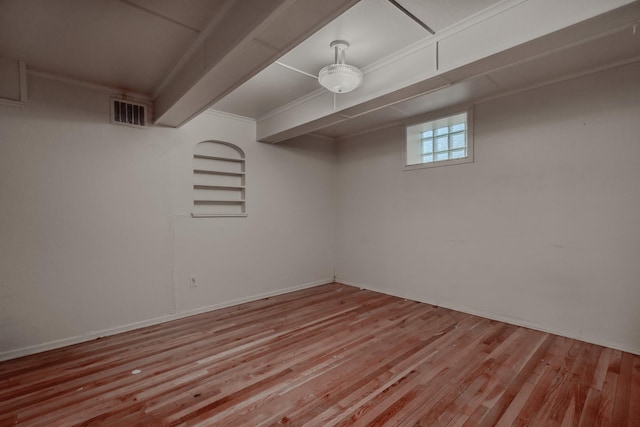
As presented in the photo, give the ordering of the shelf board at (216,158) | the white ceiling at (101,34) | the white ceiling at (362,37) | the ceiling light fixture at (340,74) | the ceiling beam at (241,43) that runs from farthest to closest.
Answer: the shelf board at (216,158) → the ceiling light fixture at (340,74) → the white ceiling at (362,37) → the white ceiling at (101,34) → the ceiling beam at (241,43)

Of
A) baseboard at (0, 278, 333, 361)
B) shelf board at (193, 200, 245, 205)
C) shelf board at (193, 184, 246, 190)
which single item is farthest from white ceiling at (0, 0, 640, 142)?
baseboard at (0, 278, 333, 361)

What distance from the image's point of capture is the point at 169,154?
3371mm

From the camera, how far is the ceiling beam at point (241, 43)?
1548 mm

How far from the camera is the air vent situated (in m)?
3.00

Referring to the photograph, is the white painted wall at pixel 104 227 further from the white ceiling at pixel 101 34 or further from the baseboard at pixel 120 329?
the white ceiling at pixel 101 34

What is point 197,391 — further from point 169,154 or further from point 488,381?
point 169,154

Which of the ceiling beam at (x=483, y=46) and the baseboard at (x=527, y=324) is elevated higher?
the ceiling beam at (x=483, y=46)

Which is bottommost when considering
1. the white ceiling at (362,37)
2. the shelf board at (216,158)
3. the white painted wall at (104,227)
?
the white painted wall at (104,227)

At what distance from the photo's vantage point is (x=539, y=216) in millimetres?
2984

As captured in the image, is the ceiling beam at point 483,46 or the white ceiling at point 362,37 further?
the white ceiling at point 362,37

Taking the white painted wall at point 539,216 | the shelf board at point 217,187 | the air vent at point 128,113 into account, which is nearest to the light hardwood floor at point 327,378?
the white painted wall at point 539,216

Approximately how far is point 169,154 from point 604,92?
14.1 ft

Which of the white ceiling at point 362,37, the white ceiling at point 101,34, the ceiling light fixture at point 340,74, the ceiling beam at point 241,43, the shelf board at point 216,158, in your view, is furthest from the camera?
the shelf board at point 216,158

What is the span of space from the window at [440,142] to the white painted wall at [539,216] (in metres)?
0.11
